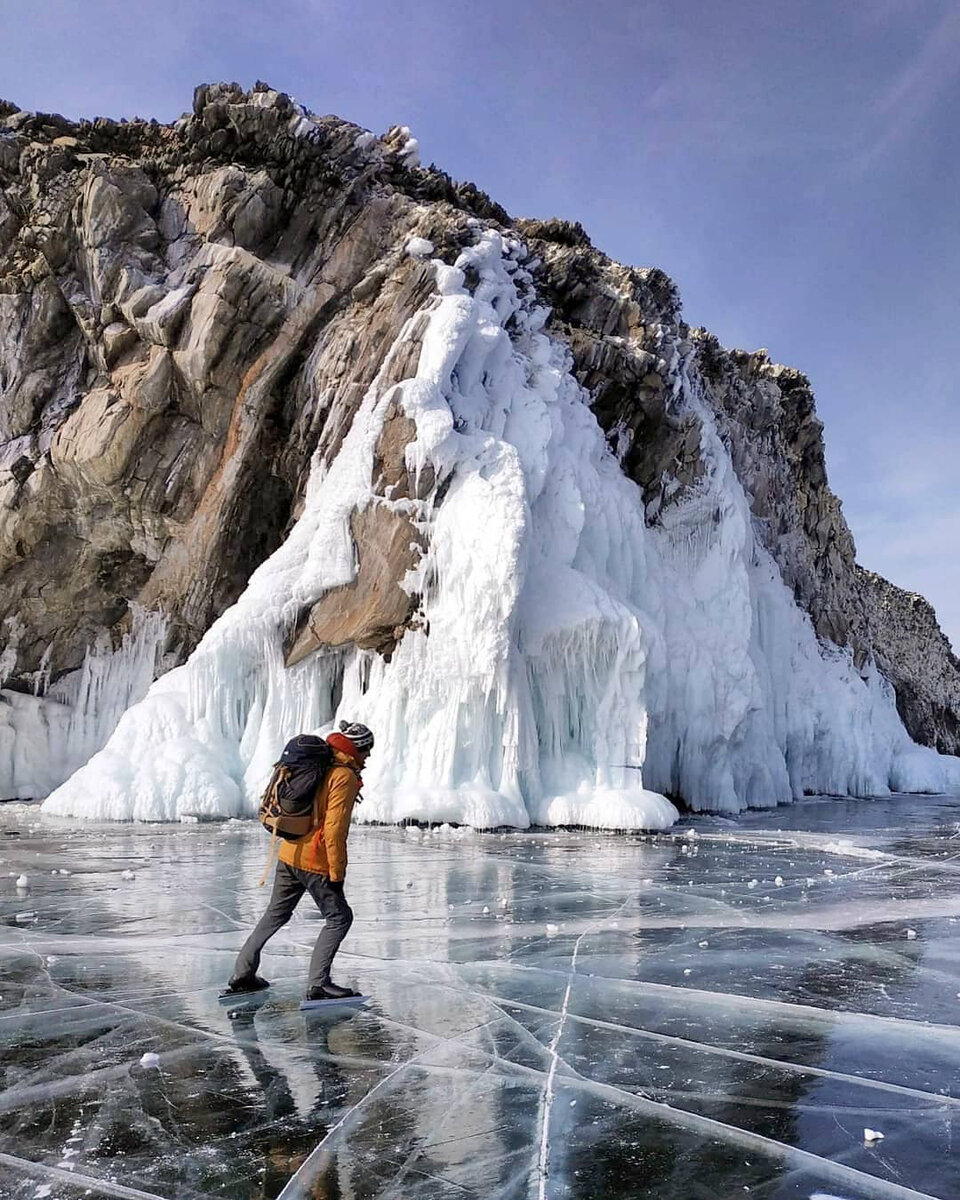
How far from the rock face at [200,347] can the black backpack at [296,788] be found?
13.0 m

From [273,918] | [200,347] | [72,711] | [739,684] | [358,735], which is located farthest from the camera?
[72,711]

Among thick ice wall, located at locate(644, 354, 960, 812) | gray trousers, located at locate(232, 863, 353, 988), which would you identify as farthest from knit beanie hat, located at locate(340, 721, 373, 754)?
thick ice wall, located at locate(644, 354, 960, 812)

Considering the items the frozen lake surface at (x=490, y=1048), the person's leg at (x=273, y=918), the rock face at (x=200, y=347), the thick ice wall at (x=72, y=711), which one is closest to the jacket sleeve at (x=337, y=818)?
the person's leg at (x=273, y=918)

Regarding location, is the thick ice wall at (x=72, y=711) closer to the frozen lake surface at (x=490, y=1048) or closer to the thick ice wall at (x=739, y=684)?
the thick ice wall at (x=739, y=684)

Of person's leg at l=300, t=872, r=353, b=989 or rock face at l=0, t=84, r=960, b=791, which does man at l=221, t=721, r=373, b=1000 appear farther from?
rock face at l=0, t=84, r=960, b=791

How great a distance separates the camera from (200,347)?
774 inches

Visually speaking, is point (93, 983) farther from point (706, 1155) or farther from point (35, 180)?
point (35, 180)

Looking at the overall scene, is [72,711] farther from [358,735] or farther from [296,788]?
[296,788]

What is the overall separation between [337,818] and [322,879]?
1.07 ft

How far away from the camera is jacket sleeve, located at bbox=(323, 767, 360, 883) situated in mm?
4805

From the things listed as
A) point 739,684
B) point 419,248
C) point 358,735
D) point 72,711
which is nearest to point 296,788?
point 358,735

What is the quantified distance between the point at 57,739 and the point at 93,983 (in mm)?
19023

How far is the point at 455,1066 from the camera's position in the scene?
3877mm

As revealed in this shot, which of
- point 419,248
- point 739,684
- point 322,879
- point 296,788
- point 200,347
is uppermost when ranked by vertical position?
point 419,248
